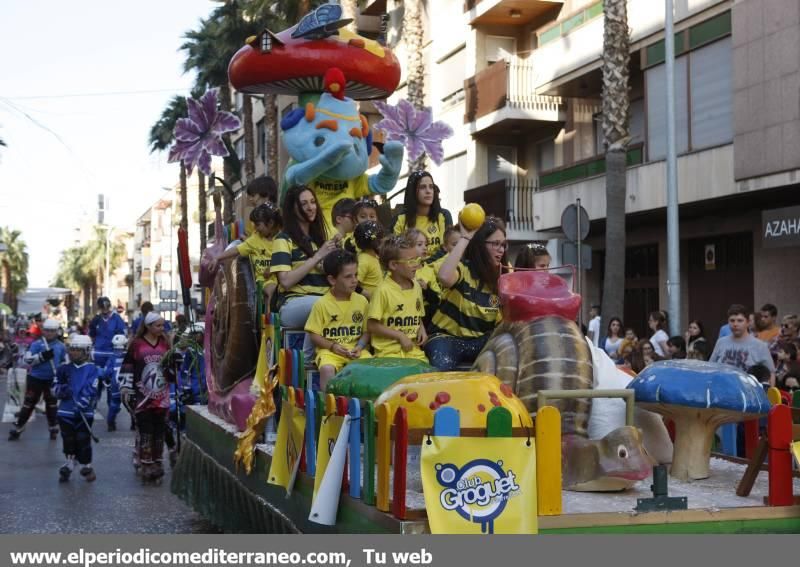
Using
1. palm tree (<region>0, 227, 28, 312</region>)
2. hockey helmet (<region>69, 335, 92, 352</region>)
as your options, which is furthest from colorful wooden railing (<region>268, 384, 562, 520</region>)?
palm tree (<region>0, 227, 28, 312</region>)

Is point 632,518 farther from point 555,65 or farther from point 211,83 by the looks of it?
point 211,83

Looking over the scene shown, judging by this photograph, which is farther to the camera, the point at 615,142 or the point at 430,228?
the point at 615,142

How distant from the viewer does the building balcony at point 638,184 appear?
62.6 feet

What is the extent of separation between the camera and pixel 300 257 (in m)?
8.24

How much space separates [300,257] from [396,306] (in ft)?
5.18

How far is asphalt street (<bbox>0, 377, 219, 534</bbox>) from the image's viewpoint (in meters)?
9.03

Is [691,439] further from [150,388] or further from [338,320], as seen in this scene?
[150,388]

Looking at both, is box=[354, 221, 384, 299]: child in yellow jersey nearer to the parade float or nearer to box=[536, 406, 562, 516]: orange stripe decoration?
the parade float

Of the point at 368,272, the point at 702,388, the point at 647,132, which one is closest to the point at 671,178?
the point at 647,132

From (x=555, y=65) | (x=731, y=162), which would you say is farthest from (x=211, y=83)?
(x=731, y=162)

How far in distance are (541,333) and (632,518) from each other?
135 centimetres

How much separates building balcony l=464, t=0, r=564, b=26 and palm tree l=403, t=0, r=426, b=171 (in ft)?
4.42

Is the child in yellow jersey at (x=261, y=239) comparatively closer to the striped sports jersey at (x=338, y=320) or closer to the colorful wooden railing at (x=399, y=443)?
the striped sports jersey at (x=338, y=320)

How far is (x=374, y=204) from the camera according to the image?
8.49 meters
